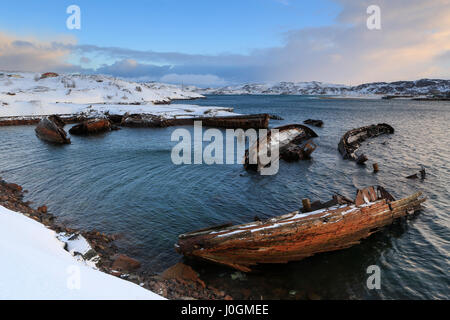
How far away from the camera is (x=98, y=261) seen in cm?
800

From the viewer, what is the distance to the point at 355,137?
33.9 meters

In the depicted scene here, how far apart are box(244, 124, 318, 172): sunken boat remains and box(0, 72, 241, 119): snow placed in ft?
83.5

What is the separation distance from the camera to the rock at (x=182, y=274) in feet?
26.0

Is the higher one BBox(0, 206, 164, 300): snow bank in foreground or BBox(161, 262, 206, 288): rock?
BBox(0, 206, 164, 300): snow bank in foreground

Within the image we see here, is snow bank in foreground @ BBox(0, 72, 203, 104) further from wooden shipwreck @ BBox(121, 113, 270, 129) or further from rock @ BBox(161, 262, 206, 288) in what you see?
rock @ BBox(161, 262, 206, 288)

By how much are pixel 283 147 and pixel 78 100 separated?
6780cm

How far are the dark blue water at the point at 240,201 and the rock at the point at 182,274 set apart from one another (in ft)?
1.20

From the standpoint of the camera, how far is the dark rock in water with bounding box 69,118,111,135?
36.5 metres

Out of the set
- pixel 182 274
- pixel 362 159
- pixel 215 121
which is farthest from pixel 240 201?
pixel 215 121

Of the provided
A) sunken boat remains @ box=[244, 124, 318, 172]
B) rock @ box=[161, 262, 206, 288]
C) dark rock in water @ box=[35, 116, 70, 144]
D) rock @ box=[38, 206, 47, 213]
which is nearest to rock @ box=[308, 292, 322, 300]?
rock @ box=[161, 262, 206, 288]

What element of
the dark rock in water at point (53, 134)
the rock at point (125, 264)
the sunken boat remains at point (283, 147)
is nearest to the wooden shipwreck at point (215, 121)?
the sunken boat remains at point (283, 147)

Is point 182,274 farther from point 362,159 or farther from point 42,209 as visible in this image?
point 362,159
